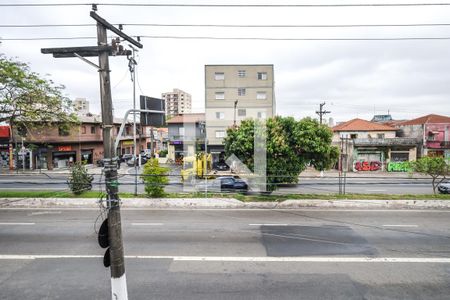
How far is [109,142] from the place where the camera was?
4.50 m

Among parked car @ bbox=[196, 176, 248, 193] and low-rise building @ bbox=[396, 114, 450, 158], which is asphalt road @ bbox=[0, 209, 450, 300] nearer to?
parked car @ bbox=[196, 176, 248, 193]

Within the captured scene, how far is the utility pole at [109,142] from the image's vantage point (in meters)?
4.46

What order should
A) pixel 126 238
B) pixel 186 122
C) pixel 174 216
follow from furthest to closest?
pixel 186 122, pixel 174 216, pixel 126 238

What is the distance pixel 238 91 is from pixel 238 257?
115ft

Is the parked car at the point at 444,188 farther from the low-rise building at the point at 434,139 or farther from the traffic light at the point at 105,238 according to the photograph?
the traffic light at the point at 105,238

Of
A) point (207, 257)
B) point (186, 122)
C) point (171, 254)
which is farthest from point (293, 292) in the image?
point (186, 122)

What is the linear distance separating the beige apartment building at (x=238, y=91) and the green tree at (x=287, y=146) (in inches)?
960

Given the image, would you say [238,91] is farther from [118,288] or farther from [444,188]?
[118,288]

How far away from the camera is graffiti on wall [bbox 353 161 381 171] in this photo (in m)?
35.5

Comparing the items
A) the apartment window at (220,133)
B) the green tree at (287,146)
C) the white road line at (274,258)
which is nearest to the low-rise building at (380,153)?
the apartment window at (220,133)

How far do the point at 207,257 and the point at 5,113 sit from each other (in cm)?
1505

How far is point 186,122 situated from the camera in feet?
144

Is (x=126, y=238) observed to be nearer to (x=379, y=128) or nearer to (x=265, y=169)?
(x=265, y=169)

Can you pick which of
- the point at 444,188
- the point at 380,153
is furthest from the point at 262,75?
the point at 444,188
